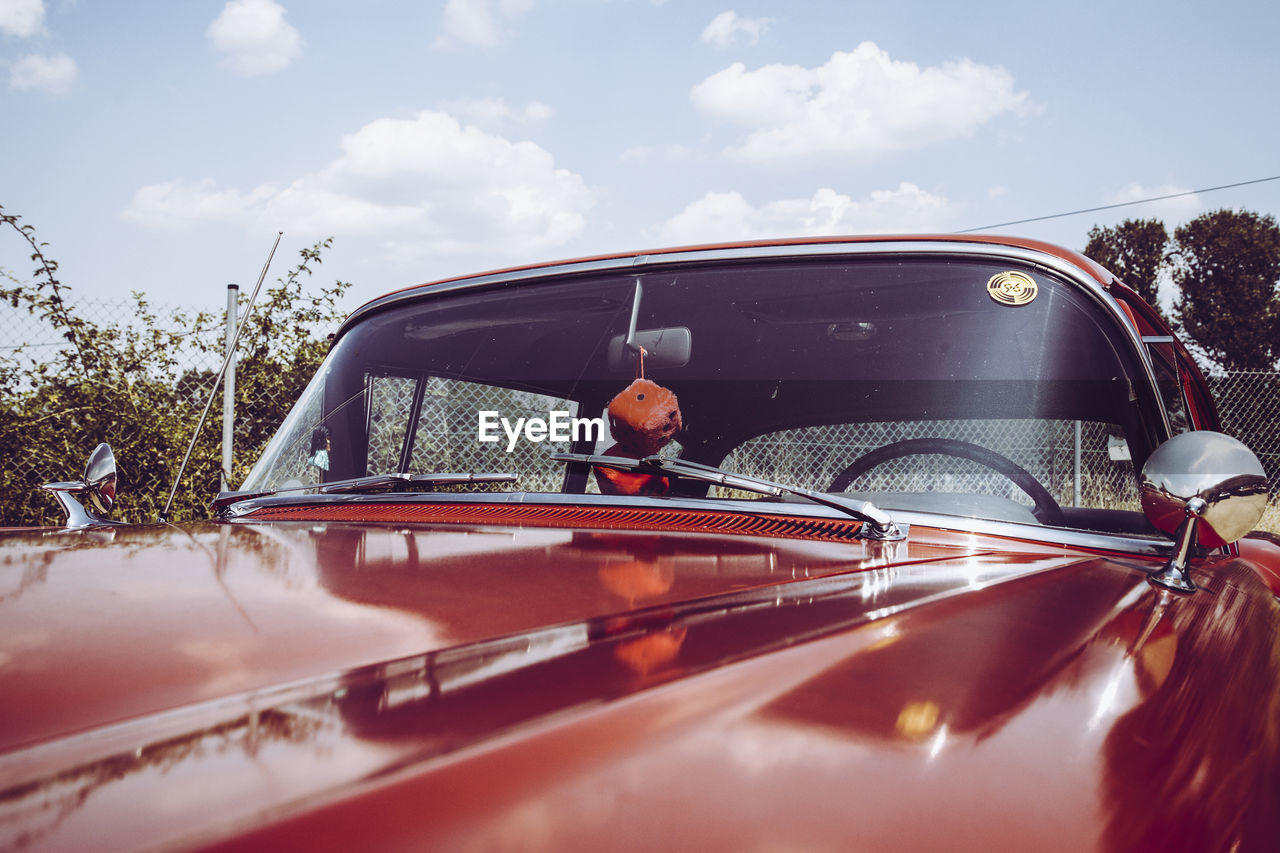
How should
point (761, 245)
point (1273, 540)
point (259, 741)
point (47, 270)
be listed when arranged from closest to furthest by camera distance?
point (259, 741)
point (761, 245)
point (1273, 540)
point (47, 270)

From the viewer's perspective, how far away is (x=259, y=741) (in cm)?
64

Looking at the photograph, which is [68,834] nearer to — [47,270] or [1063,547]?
[1063,547]

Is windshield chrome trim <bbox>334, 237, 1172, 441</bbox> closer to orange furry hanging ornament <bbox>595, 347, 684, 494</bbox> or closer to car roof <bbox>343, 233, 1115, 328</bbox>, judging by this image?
car roof <bbox>343, 233, 1115, 328</bbox>

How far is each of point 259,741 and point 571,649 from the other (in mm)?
307

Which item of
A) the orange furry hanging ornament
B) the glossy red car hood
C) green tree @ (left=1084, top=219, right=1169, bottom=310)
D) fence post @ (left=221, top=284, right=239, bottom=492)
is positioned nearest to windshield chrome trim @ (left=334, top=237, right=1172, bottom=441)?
the orange furry hanging ornament

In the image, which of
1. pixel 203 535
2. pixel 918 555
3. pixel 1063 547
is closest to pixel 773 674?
pixel 918 555

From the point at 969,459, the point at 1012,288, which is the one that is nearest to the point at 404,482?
the point at 969,459

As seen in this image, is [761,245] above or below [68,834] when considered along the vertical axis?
above

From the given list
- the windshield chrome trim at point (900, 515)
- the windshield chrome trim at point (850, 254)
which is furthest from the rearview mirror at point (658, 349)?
the windshield chrome trim at point (900, 515)

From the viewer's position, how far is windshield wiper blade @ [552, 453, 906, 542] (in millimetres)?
1539

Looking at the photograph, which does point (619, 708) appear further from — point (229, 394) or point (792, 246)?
point (229, 394)

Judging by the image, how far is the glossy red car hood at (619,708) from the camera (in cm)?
59

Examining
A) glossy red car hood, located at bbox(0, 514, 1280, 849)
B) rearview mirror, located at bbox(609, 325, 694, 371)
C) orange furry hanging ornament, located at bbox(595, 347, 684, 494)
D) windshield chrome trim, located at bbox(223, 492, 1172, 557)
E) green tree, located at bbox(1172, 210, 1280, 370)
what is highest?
green tree, located at bbox(1172, 210, 1280, 370)

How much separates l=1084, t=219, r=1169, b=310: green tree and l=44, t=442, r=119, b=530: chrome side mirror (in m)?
19.7
